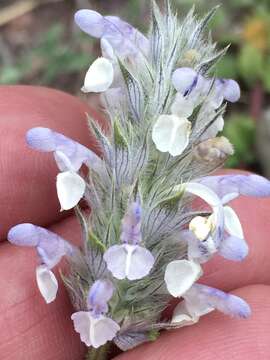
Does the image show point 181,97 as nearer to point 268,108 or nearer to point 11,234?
point 11,234

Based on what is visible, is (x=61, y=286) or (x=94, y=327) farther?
(x=61, y=286)

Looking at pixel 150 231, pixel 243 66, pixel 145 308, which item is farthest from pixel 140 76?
pixel 243 66

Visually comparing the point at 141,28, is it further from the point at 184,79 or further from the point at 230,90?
the point at 184,79

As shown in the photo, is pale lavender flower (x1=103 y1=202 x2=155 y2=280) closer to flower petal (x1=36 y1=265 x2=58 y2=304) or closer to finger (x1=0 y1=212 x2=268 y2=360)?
flower petal (x1=36 y1=265 x2=58 y2=304)

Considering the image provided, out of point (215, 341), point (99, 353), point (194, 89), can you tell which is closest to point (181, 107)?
point (194, 89)

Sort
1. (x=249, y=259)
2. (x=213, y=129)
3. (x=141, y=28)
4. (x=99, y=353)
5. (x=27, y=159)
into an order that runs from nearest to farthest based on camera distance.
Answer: (x=213, y=129)
(x=99, y=353)
(x=27, y=159)
(x=249, y=259)
(x=141, y=28)

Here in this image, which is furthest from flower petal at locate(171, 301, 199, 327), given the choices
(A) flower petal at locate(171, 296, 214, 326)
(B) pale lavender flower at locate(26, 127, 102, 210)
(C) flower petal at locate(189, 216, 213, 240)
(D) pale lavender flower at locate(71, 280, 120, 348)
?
(B) pale lavender flower at locate(26, 127, 102, 210)
